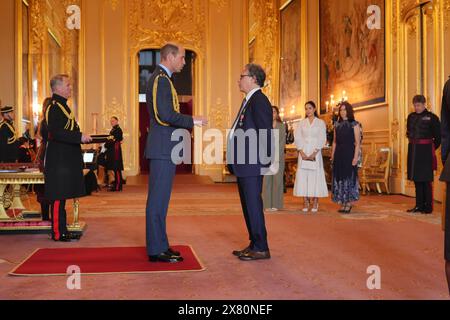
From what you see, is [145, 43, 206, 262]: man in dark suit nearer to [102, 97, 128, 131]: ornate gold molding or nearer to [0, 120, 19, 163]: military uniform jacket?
[0, 120, 19, 163]: military uniform jacket

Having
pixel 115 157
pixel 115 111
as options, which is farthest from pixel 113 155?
pixel 115 111

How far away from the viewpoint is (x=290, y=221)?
6816 mm

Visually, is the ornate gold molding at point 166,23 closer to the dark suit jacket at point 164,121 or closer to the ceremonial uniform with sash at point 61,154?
the ceremonial uniform with sash at point 61,154

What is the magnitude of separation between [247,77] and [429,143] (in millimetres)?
4063

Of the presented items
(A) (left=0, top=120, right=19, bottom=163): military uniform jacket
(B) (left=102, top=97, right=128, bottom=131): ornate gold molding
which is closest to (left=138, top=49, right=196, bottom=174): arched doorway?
(B) (left=102, top=97, right=128, bottom=131): ornate gold molding

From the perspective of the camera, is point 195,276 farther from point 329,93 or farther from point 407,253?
point 329,93

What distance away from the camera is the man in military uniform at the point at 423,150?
7.49 meters

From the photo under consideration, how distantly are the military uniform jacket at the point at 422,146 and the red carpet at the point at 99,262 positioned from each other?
13.1ft

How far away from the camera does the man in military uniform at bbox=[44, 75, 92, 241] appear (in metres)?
5.13

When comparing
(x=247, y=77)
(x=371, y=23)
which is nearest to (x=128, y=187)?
(x=371, y=23)

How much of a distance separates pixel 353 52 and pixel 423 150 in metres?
5.54

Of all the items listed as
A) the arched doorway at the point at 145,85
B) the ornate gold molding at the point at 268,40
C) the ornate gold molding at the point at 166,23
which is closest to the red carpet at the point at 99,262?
the ornate gold molding at the point at 166,23

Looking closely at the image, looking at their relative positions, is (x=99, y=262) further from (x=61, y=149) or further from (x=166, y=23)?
(x=166, y=23)

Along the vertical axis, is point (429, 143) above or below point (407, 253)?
above
